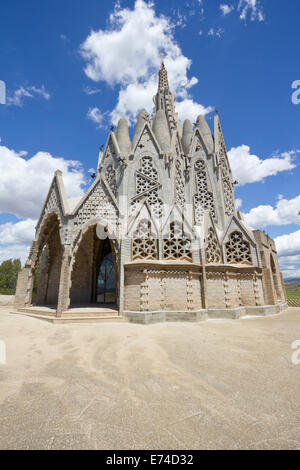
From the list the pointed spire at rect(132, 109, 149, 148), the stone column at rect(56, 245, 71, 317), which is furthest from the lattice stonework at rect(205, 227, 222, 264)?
the pointed spire at rect(132, 109, 149, 148)

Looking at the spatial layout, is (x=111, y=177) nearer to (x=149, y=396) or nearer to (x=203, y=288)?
(x=203, y=288)

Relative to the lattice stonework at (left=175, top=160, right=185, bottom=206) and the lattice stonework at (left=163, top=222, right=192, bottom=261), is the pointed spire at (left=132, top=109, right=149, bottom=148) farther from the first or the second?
the lattice stonework at (left=163, top=222, right=192, bottom=261)

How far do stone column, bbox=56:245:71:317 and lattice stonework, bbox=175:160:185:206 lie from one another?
1045 cm

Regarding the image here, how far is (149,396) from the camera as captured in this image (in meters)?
3.50

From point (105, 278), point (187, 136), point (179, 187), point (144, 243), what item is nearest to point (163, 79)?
point (187, 136)

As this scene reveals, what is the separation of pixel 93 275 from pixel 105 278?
115 centimetres

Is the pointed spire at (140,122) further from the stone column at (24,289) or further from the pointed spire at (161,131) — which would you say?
the stone column at (24,289)

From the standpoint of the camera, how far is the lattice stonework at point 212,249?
47.1ft

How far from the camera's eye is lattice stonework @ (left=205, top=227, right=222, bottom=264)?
14367mm

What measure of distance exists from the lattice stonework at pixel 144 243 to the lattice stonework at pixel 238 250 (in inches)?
260

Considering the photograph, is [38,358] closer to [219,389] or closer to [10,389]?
[10,389]
